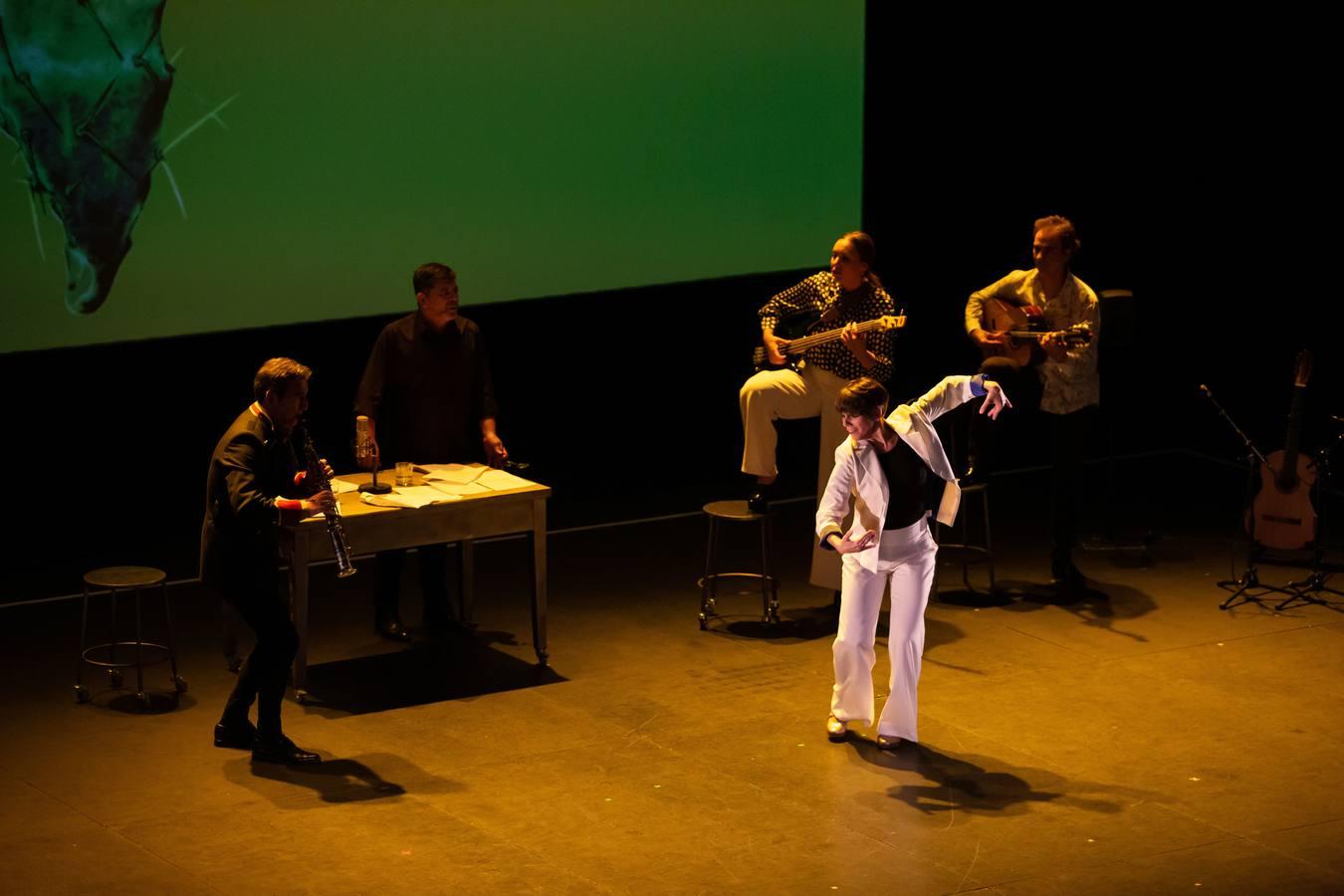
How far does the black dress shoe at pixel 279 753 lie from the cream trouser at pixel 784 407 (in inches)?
95.4

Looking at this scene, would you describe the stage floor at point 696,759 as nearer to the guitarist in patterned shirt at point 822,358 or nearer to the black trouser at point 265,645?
the black trouser at point 265,645

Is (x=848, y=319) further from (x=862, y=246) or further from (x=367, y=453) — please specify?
(x=367, y=453)

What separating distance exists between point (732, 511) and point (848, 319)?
0.97 meters

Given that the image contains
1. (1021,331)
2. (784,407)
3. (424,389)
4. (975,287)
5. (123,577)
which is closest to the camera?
(123,577)

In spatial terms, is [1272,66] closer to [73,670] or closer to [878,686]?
[878,686]

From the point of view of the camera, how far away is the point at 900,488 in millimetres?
7082

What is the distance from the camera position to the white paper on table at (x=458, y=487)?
775cm

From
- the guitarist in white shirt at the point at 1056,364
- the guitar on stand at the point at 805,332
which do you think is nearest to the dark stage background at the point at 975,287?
the guitarist in white shirt at the point at 1056,364

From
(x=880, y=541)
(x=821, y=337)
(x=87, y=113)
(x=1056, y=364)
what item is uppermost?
(x=87, y=113)

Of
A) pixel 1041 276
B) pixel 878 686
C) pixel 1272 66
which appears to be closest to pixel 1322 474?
pixel 1041 276

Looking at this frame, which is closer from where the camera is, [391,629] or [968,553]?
[391,629]

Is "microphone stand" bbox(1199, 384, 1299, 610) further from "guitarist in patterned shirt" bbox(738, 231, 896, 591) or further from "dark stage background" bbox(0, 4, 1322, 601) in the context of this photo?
"guitarist in patterned shirt" bbox(738, 231, 896, 591)

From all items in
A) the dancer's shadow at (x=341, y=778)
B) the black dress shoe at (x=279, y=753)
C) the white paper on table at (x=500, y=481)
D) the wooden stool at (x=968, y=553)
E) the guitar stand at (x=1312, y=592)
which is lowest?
the dancer's shadow at (x=341, y=778)

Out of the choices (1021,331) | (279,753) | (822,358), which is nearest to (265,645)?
(279,753)
